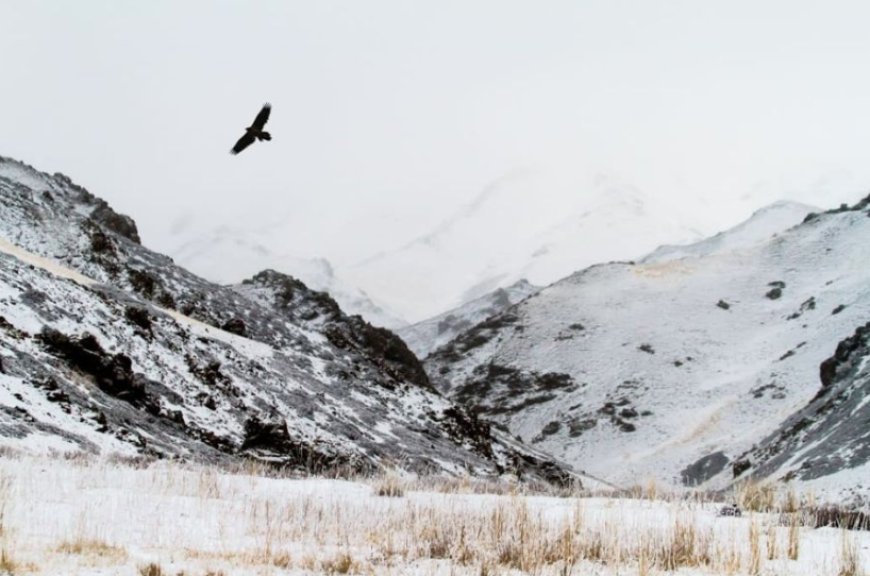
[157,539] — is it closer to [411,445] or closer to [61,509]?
[61,509]

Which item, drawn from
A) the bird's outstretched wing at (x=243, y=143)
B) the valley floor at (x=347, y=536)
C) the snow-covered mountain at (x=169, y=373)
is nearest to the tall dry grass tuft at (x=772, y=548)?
the valley floor at (x=347, y=536)

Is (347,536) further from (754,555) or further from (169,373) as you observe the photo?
(169,373)

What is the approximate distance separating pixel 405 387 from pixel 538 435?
39.6 metres

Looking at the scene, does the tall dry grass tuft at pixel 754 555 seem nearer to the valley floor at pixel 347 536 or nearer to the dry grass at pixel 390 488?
the valley floor at pixel 347 536

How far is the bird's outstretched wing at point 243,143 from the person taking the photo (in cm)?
1706

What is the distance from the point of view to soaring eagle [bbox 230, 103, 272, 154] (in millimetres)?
17297

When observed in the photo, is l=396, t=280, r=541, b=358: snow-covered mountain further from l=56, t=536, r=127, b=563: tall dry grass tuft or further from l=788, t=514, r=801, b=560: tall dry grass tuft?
l=56, t=536, r=127, b=563: tall dry grass tuft

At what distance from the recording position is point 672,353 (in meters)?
96.4

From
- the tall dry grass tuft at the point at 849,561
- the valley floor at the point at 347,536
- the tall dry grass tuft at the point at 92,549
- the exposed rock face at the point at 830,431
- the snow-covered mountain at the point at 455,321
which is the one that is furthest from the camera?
the snow-covered mountain at the point at 455,321

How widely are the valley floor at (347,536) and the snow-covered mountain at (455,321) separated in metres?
140

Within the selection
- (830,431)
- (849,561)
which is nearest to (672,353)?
(830,431)

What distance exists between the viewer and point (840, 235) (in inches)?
4373

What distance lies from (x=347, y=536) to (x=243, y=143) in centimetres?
1130

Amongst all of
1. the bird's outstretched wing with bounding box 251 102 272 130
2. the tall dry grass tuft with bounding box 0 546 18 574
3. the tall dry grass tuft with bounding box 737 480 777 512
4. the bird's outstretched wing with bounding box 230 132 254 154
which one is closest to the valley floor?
the tall dry grass tuft with bounding box 0 546 18 574
